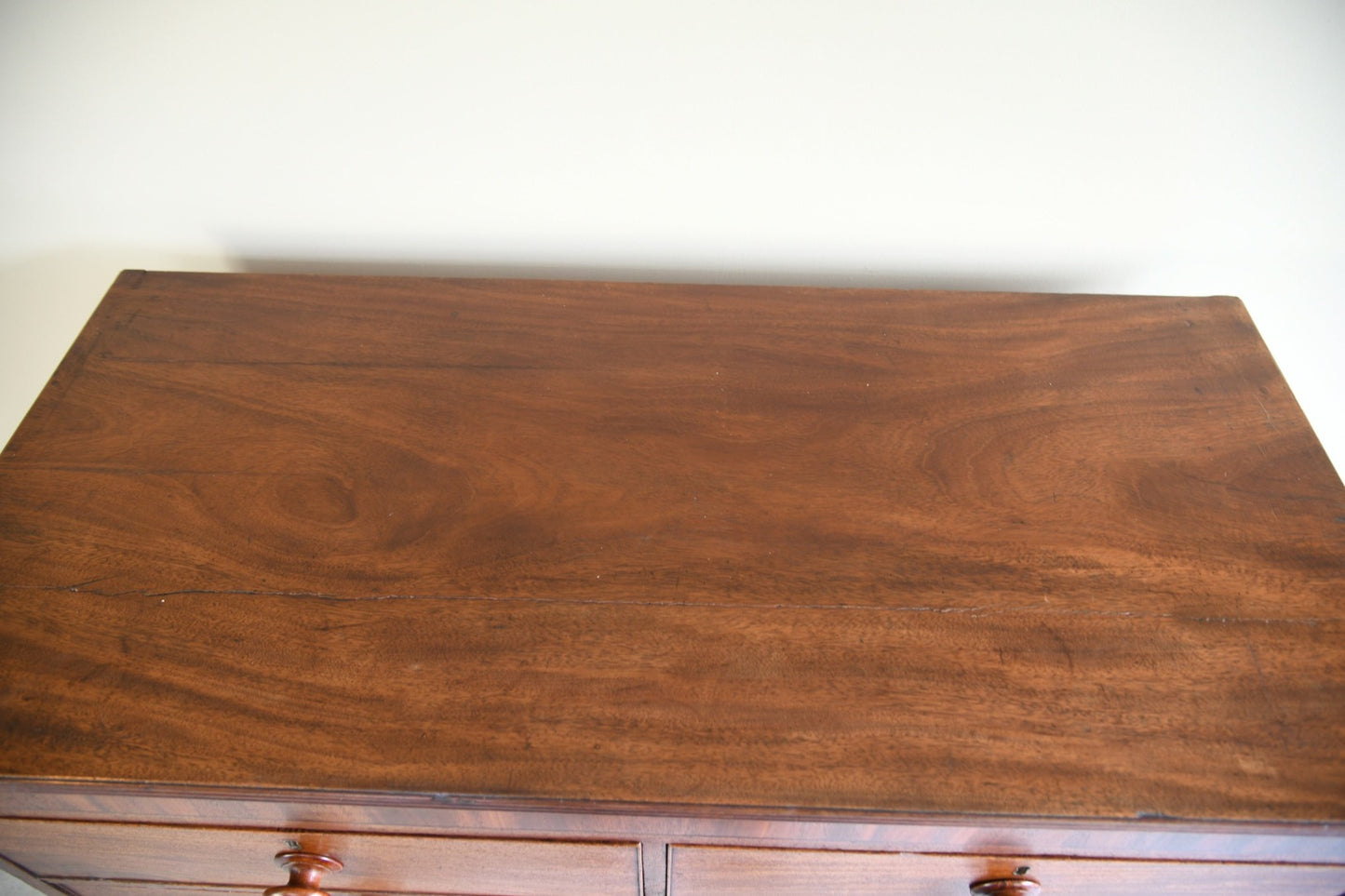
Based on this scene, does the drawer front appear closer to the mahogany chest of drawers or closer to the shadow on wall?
the mahogany chest of drawers

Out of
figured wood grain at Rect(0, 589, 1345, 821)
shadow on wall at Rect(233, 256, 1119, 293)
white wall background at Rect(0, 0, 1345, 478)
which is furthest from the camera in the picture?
shadow on wall at Rect(233, 256, 1119, 293)

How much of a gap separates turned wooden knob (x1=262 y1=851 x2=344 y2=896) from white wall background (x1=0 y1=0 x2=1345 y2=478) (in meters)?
0.55

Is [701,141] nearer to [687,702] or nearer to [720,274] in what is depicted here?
[720,274]

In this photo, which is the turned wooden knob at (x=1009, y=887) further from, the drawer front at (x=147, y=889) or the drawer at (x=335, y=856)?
the drawer front at (x=147, y=889)

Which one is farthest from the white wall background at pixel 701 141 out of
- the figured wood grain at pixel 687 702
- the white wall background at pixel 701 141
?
the figured wood grain at pixel 687 702

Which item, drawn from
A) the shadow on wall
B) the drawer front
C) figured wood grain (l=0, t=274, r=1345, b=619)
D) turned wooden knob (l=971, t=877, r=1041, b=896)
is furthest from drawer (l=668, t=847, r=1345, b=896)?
the shadow on wall

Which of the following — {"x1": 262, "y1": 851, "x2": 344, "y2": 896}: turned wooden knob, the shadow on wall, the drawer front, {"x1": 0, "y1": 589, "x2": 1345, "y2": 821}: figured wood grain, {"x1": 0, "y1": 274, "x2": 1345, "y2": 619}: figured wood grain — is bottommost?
{"x1": 262, "y1": 851, "x2": 344, "y2": 896}: turned wooden knob

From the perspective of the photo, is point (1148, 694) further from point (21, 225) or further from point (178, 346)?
point (21, 225)

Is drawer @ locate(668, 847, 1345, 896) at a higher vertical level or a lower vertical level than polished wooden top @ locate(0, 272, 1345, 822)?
→ lower

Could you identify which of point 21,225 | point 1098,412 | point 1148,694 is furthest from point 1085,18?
point 21,225

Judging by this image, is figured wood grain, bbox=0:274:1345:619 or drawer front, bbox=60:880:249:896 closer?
figured wood grain, bbox=0:274:1345:619

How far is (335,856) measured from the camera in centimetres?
61

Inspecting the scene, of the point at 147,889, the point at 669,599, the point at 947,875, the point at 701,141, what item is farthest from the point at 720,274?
the point at 147,889

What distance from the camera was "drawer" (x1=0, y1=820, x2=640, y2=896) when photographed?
0.58m
